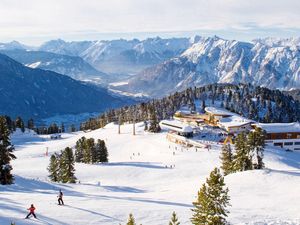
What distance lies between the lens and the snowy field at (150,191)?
154 feet

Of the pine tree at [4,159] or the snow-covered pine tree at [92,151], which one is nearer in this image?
the pine tree at [4,159]

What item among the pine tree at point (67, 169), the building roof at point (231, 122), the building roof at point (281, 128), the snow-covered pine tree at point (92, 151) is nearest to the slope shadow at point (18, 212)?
the pine tree at point (67, 169)

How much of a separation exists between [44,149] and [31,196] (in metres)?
98.5

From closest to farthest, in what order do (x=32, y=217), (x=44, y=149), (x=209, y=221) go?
(x=209, y=221)
(x=32, y=217)
(x=44, y=149)

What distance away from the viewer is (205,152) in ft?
400

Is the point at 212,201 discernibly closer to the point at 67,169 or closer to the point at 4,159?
the point at 4,159

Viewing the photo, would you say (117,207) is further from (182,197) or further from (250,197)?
(250,197)

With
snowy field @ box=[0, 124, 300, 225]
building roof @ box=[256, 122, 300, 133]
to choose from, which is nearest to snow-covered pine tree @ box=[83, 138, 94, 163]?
snowy field @ box=[0, 124, 300, 225]

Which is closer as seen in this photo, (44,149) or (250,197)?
(250,197)

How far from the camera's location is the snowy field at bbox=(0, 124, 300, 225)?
4697 centimetres

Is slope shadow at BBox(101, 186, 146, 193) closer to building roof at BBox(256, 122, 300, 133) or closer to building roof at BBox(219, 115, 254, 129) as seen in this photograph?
building roof at BBox(256, 122, 300, 133)

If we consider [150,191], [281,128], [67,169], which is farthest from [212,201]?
[281,128]

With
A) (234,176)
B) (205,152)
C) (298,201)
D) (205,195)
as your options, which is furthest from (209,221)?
(205,152)

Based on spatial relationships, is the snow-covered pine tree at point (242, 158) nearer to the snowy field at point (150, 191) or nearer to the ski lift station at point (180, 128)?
the snowy field at point (150, 191)
